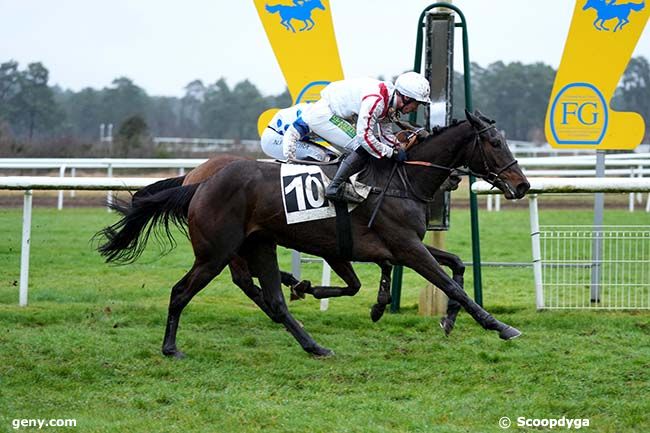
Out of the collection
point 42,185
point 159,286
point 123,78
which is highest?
point 123,78

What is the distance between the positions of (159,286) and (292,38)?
2.87 m

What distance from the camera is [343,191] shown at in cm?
652

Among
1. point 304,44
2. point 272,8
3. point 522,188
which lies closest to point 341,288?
point 522,188

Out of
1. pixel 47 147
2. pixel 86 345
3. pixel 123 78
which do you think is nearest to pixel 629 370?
pixel 86 345

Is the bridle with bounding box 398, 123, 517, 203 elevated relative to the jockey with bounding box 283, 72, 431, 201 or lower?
lower

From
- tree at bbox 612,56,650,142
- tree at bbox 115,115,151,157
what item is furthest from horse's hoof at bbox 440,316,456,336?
tree at bbox 612,56,650,142

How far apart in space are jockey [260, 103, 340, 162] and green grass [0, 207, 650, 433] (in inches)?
53.3

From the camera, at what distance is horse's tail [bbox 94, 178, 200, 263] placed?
6941 mm

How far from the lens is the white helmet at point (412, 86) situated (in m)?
6.55

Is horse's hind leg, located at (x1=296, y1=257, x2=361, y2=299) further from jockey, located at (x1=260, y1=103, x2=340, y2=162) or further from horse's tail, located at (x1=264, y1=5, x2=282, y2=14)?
horse's tail, located at (x1=264, y1=5, x2=282, y2=14)

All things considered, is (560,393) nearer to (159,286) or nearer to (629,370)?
(629,370)

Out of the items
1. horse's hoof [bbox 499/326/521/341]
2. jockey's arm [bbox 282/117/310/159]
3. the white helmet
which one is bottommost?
horse's hoof [bbox 499/326/521/341]

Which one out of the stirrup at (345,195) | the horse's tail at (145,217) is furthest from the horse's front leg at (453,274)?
the horse's tail at (145,217)

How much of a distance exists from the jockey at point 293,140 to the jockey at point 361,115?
0.29ft
